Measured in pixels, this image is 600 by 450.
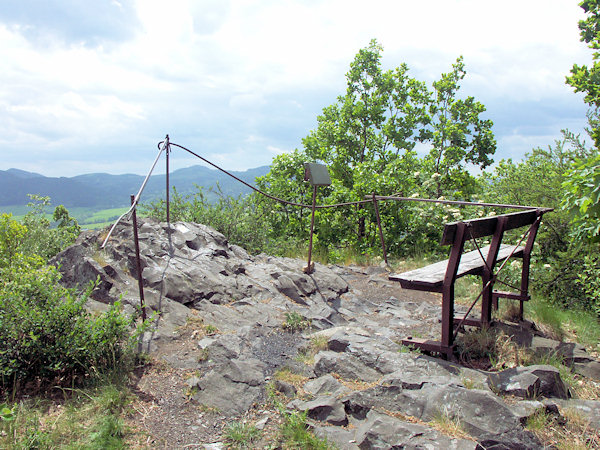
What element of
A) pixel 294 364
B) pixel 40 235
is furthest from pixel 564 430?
pixel 40 235

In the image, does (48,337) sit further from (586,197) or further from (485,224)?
(586,197)

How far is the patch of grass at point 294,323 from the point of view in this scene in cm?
555

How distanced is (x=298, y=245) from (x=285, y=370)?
7.54 m

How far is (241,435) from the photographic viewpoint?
3318 millimetres

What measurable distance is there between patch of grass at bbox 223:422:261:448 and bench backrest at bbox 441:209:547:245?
2423mm

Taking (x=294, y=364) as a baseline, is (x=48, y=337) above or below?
above

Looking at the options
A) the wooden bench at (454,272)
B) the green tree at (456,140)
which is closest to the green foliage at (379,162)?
the green tree at (456,140)

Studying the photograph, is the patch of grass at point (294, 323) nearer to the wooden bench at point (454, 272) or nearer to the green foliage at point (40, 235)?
the wooden bench at point (454, 272)

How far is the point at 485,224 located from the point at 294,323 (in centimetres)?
246

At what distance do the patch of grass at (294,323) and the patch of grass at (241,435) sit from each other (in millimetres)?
2110

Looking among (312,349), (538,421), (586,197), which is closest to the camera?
(538,421)

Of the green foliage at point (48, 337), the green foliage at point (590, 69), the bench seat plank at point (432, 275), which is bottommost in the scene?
the green foliage at point (48, 337)

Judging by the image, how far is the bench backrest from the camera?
14.7ft

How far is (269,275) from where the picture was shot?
748 cm
